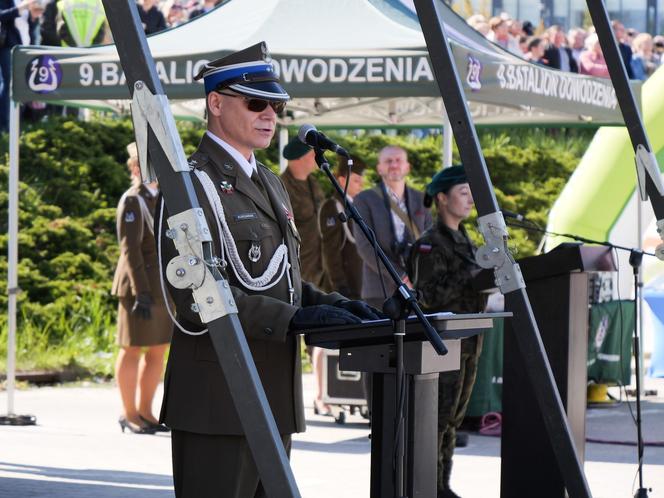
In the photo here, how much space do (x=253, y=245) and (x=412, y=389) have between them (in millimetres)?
663

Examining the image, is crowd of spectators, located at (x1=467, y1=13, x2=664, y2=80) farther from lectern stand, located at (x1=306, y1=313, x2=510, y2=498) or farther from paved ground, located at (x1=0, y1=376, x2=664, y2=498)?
lectern stand, located at (x1=306, y1=313, x2=510, y2=498)

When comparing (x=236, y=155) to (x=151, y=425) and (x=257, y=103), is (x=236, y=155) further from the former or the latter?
(x=151, y=425)

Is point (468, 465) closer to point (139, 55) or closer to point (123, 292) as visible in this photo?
point (123, 292)

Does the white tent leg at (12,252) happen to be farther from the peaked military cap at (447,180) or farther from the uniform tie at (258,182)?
the uniform tie at (258,182)

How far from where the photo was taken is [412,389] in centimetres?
431

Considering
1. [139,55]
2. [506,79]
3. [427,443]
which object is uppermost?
[506,79]

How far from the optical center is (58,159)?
50.1 ft

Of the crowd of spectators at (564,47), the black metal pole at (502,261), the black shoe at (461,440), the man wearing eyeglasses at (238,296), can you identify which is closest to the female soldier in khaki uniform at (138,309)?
the black shoe at (461,440)

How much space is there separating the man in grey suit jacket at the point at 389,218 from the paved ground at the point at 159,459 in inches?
43.2

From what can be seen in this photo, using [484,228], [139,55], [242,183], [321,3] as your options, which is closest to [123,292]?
[321,3]

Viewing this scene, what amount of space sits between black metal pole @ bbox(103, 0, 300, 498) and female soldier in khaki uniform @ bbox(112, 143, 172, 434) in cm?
571

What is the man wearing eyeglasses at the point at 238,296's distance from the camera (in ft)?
13.9

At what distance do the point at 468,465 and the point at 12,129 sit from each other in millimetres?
4074

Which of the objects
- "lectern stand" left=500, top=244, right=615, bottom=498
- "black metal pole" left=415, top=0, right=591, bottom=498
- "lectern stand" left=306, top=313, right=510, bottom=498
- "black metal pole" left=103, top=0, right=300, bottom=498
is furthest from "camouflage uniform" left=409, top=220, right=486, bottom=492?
"black metal pole" left=103, top=0, right=300, bottom=498
